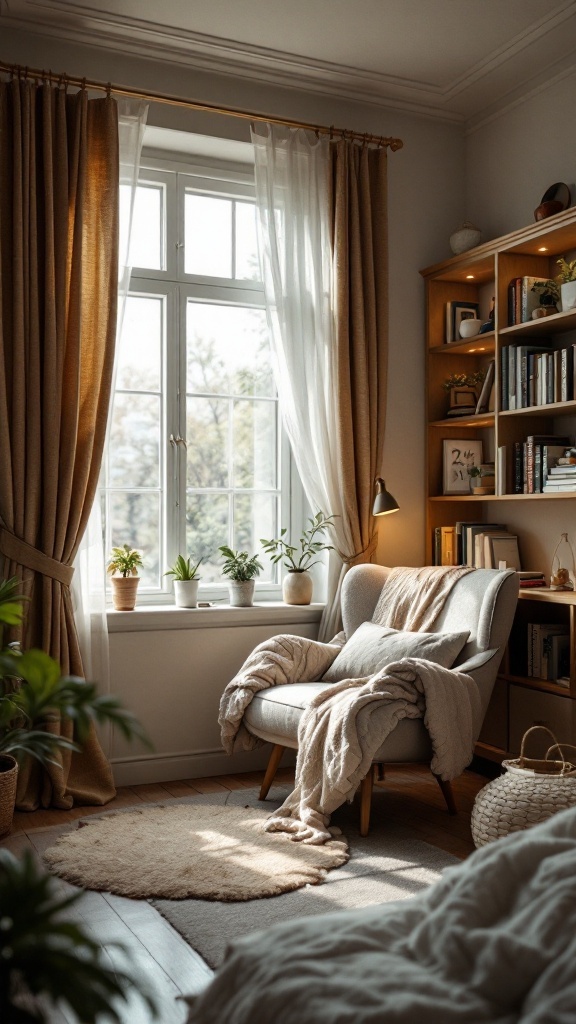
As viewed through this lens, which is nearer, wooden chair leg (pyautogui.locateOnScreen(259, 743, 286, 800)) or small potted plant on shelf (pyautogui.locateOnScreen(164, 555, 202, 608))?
wooden chair leg (pyautogui.locateOnScreen(259, 743, 286, 800))

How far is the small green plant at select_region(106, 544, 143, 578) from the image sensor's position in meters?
3.94

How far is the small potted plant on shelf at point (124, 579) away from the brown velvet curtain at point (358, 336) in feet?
2.94

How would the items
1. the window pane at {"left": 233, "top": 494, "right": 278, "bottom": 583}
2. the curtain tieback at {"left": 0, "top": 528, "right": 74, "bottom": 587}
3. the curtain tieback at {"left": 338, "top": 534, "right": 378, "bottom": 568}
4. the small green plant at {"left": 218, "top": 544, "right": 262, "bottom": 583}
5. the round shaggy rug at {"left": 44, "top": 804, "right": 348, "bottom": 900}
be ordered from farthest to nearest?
1. the window pane at {"left": 233, "top": 494, "right": 278, "bottom": 583}
2. the curtain tieback at {"left": 338, "top": 534, "right": 378, "bottom": 568}
3. the small green plant at {"left": 218, "top": 544, "right": 262, "bottom": 583}
4. the curtain tieback at {"left": 0, "top": 528, "right": 74, "bottom": 587}
5. the round shaggy rug at {"left": 44, "top": 804, "right": 348, "bottom": 900}

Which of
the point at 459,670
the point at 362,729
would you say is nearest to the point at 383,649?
the point at 459,670

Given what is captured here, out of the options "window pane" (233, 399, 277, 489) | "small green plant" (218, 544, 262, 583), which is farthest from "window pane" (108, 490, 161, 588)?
"window pane" (233, 399, 277, 489)

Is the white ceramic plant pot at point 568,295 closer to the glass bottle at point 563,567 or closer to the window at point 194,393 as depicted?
the glass bottle at point 563,567

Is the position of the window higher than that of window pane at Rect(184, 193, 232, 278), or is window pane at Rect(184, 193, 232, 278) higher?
window pane at Rect(184, 193, 232, 278)

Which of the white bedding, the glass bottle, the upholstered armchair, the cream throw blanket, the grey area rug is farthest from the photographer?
the glass bottle

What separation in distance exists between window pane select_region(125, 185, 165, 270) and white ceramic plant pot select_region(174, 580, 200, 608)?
145 cm

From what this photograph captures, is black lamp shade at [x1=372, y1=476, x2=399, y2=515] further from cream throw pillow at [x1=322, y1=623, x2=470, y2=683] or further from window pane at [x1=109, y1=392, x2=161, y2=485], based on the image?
window pane at [x1=109, y1=392, x2=161, y2=485]

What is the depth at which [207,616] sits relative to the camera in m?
4.05

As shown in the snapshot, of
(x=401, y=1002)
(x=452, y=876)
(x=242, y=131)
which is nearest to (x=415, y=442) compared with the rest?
(x=242, y=131)

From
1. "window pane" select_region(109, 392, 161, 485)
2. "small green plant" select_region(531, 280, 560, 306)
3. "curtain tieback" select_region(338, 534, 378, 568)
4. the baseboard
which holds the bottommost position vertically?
the baseboard

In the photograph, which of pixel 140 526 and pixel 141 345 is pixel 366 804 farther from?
pixel 141 345
